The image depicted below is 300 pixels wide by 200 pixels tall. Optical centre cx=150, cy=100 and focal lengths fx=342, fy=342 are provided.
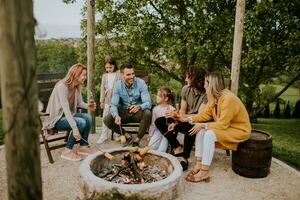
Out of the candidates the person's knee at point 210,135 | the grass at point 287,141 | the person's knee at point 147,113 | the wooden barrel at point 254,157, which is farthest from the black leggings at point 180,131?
the grass at point 287,141

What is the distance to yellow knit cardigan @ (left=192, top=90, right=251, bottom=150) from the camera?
492 cm

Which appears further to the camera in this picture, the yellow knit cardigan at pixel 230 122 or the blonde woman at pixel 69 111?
the blonde woman at pixel 69 111

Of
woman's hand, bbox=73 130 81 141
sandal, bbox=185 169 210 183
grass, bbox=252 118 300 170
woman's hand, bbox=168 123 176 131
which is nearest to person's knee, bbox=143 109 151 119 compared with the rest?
woman's hand, bbox=168 123 176 131

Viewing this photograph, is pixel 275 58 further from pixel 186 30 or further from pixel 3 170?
pixel 3 170

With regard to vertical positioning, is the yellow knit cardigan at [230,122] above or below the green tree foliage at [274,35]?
below

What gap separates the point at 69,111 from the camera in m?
5.41

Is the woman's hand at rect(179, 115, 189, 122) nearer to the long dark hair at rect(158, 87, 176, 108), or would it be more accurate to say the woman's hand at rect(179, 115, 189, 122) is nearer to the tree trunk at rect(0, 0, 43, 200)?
the long dark hair at rect(158, 87, 176, 108)

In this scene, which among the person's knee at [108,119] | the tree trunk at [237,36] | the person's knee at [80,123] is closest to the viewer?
the person's knee at [80,123]

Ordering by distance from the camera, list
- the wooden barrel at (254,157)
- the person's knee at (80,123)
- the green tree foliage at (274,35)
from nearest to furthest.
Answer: the wooden barrel at (254,157)
the person's knee at (80,123)
the green tree foliage at (274,35)

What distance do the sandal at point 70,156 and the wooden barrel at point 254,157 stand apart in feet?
8.38

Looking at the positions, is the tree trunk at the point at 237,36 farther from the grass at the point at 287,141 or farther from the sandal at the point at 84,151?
the sandal at the point at 84,151

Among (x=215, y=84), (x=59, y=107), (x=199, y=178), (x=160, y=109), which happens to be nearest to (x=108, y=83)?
(x=160, y=109)

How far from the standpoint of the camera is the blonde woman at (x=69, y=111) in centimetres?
540

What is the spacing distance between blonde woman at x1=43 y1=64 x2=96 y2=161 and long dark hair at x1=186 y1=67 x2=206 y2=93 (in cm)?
173
